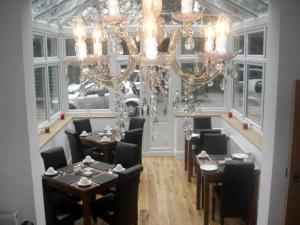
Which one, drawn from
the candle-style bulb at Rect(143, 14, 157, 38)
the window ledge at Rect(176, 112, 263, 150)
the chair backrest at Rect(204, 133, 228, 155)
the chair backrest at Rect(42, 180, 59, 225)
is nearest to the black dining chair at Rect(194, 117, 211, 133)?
the window ledge at Rect(176, 112, 263, 150)

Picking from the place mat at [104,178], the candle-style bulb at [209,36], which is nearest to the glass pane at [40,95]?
the place mat at [104,178]

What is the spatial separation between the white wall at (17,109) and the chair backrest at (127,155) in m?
1.90

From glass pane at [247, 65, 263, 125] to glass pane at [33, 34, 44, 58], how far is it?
4105 mm

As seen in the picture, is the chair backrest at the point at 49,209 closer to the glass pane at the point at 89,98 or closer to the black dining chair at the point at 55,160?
the black dining chair at the point at 55,160

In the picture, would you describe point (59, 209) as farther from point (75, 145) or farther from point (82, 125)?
point (82, 125)

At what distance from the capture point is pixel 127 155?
5387 mm

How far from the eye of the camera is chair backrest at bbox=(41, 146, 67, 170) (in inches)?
203

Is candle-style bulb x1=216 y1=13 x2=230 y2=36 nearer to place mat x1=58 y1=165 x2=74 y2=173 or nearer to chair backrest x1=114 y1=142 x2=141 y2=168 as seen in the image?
chair backrest x1=114 y1=142 x2=141 y2=168

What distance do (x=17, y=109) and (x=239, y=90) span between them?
528 cm

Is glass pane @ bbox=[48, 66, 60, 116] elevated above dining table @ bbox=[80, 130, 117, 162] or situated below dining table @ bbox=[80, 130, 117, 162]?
above

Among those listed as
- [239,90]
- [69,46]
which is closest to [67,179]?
[69,46]

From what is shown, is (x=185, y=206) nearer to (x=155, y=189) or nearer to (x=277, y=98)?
(x=155, y=189)

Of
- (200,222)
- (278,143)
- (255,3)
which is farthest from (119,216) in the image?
(255,3)

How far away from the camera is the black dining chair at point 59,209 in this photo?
14.2 ft
